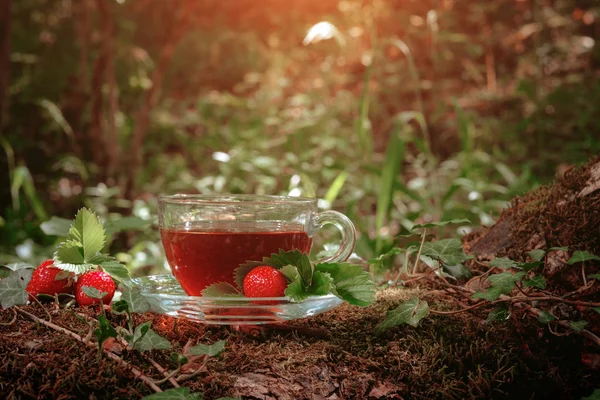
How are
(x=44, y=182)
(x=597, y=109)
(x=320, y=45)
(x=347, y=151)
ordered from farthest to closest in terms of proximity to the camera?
(x=320, y=45)
(x=44, y=182)
(x=597, y=109)
(x=347, y=151)

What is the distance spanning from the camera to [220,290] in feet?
3.86

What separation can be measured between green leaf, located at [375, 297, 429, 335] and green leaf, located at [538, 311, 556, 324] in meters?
0.20

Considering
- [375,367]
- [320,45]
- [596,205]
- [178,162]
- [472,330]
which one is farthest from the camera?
[320,45]

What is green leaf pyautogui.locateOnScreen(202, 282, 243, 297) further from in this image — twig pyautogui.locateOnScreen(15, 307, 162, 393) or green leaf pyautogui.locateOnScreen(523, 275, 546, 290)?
green leaf pyautogui.locateOnScreen(523, 275, 546, 290)

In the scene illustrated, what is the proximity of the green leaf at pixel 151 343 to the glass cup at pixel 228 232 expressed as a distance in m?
0.33

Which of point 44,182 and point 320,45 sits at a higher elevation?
point 320,45

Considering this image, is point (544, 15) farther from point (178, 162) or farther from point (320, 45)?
point (178, 162)

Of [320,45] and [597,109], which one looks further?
[320,45]

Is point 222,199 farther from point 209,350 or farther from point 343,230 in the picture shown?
point 209,350

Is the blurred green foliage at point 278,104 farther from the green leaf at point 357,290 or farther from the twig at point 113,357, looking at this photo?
the twig at point 113,357

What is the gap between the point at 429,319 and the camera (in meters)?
1.15

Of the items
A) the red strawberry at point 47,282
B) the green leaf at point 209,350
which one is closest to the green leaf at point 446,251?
the green leaf at point 209,350

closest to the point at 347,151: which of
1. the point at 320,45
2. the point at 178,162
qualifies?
the point at 178,162

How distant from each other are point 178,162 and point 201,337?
4.39 metres
